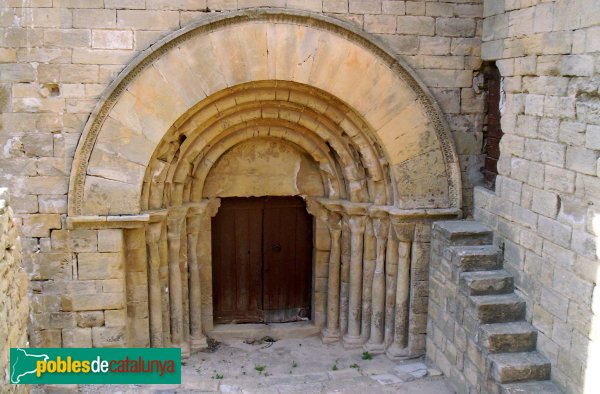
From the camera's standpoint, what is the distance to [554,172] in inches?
197

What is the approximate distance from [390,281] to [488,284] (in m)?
1.31

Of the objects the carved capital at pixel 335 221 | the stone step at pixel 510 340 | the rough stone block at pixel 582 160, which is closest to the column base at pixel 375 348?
the carved capital at pixel 335 221

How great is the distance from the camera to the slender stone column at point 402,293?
6414 millimetres

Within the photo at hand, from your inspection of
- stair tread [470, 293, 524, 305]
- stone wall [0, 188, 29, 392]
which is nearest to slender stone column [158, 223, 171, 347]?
stone wall [0, 188, 29, 392]

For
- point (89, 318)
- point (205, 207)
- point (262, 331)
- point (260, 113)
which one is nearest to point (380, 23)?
point (260, 113)

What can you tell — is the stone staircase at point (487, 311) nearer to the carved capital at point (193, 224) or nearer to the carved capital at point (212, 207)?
the carved capital at point (212, 207)

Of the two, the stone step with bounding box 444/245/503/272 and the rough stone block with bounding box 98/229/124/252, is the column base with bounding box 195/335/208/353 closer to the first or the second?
the rough stone block with bounding box 98/229/124/252

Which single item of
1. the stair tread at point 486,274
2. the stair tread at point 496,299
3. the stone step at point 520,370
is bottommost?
the stone step at point 520,370

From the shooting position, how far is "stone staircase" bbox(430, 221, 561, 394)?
5.00 meters

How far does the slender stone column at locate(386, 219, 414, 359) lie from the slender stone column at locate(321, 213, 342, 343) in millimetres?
709

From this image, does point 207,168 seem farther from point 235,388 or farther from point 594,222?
point 594,222

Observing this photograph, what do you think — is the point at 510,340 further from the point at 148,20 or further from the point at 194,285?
the point at 148,20

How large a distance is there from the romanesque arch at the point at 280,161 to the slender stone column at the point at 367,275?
0.02 metres

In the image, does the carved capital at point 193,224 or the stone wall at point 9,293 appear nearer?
the stone wall at point 9,293
